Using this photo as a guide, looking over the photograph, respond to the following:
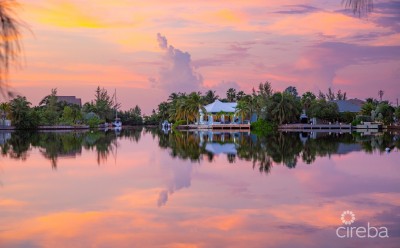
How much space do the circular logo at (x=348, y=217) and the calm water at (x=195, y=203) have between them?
0.12m

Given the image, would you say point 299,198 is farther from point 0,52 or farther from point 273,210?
point 0,52

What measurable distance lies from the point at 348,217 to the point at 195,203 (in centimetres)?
353

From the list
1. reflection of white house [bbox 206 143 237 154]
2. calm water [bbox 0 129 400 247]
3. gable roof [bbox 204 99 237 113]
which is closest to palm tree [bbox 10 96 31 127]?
gable roof [bbox 204 99 237 113]

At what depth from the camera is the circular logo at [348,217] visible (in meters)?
10.3

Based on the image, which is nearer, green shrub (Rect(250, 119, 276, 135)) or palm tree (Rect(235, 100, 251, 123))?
green shrub (Rect(250, 119, 276, 135))

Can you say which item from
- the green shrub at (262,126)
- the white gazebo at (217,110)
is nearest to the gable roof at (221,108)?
the white gazebo at (217,110)

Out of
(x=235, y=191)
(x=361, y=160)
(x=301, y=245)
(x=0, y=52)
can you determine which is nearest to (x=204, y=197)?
(x=235, y=191)

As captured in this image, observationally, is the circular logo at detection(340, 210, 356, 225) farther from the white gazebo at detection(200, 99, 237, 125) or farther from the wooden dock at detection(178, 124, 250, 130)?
the white gazebo at detection(200, 99, 237, 125)

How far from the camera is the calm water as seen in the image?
29.8 ft

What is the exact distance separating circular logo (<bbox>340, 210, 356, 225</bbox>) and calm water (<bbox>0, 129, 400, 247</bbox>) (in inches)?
4.9

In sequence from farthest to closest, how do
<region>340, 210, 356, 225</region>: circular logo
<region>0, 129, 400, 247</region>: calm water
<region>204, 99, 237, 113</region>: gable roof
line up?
<region>204, 99, 237, 113</region>: gable roof → <region>340, 210, 356, 225</region>: circular logo → <region>0, 129, 400, 247</region>: calm water

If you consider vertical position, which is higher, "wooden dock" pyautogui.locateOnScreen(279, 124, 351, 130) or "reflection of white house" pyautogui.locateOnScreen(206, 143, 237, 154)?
"wooden dock" pyautogui.locateOnScreen(279, 124, 351, 130)

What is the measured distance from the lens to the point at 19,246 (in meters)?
8.56

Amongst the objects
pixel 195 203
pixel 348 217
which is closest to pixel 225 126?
pixel 195 203
